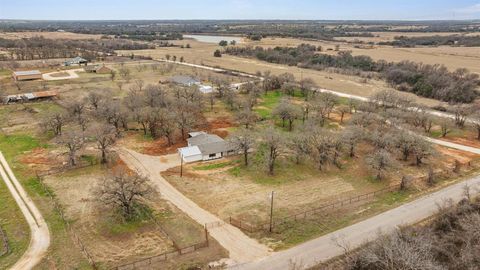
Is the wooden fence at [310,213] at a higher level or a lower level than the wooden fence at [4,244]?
lower

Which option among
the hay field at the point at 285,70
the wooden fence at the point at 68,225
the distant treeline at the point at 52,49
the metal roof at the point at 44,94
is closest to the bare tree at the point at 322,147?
the wooden fence at the point at 68,225

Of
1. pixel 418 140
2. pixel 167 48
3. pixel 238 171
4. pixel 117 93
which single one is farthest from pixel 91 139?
pixel 167 48

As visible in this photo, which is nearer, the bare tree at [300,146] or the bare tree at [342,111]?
the bare tree at [300,146]

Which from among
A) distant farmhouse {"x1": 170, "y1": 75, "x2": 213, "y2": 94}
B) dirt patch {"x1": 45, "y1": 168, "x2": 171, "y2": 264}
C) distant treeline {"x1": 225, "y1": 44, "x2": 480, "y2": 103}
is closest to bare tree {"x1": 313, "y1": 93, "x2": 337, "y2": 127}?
distant farmhouse {"x1": 170, "y1": 75, "x2": 213, "y2": 94}

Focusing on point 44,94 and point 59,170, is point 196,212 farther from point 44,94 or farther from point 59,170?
point 44,94

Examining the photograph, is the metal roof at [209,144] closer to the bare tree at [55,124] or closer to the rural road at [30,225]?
the rural road at [30,225]

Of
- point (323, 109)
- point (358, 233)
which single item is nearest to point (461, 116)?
point (323, 109)
